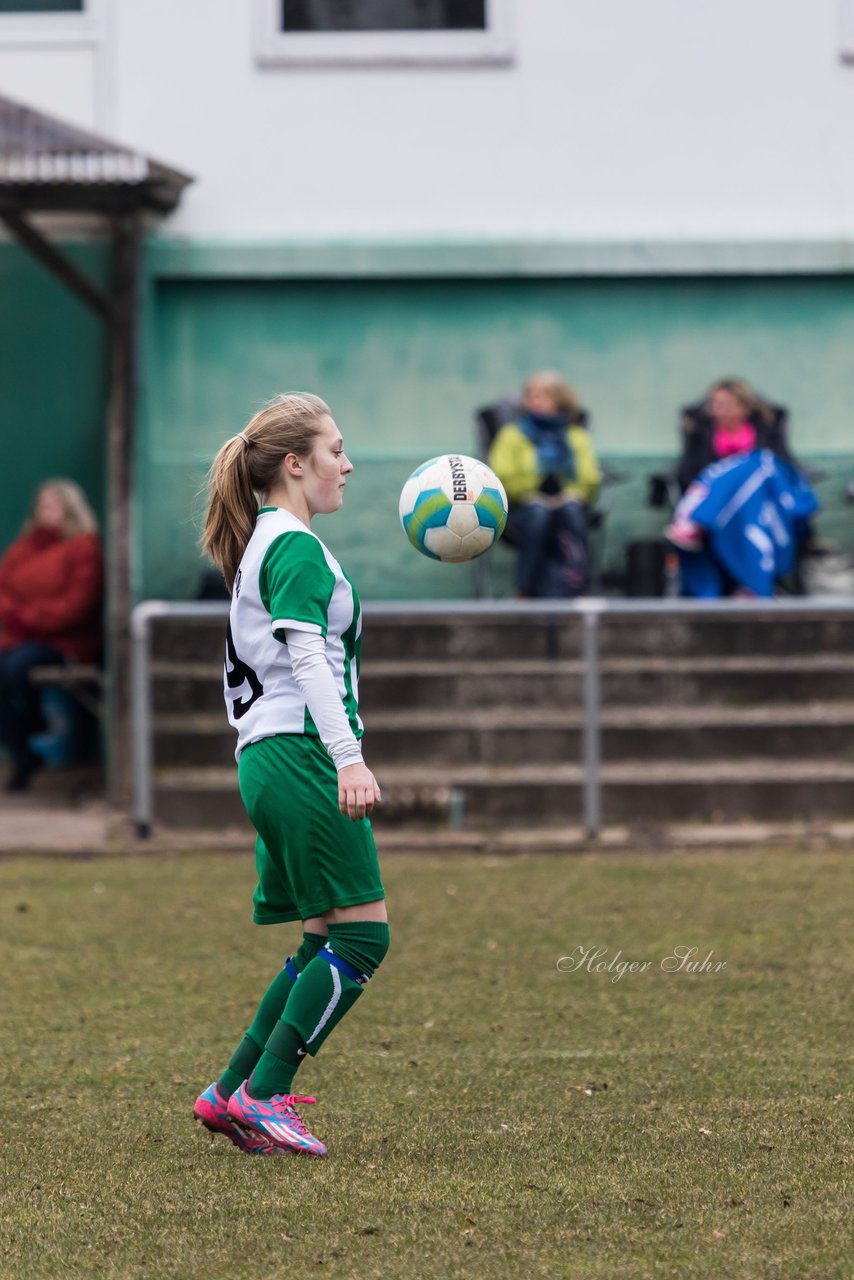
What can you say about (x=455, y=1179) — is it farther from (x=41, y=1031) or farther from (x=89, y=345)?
(x=89, y=345)

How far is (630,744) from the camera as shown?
425 inches

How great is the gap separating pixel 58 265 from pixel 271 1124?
828 centimetres

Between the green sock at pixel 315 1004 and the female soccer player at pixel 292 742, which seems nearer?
the female soccer player at pixel 292 742

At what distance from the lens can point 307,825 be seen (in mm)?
4680

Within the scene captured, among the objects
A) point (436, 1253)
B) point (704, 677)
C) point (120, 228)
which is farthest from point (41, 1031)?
point (120, 228)

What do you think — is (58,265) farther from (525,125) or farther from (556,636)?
(556,636)

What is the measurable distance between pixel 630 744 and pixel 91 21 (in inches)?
249

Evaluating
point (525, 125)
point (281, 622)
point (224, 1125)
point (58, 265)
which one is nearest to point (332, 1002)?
point (224, 1125)

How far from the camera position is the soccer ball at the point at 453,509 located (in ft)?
17.5

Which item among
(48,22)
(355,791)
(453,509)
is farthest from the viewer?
(48,22)

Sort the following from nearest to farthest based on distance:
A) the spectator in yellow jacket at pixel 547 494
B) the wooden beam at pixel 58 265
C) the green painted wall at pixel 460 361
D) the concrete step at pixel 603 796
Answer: the concrete step at pixel 603 796
the wooden beam at pixel 58 265
the spectator in yellow jacket at pixel 547 494
the green painted wall at pixel 460 361

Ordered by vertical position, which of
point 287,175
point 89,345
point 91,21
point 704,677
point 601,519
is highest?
point 91,21

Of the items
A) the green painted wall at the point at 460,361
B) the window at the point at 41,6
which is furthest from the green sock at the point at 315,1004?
the window at the point at 41,6

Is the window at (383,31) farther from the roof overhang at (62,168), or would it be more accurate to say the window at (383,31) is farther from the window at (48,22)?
the roof overhang at (62,168)
